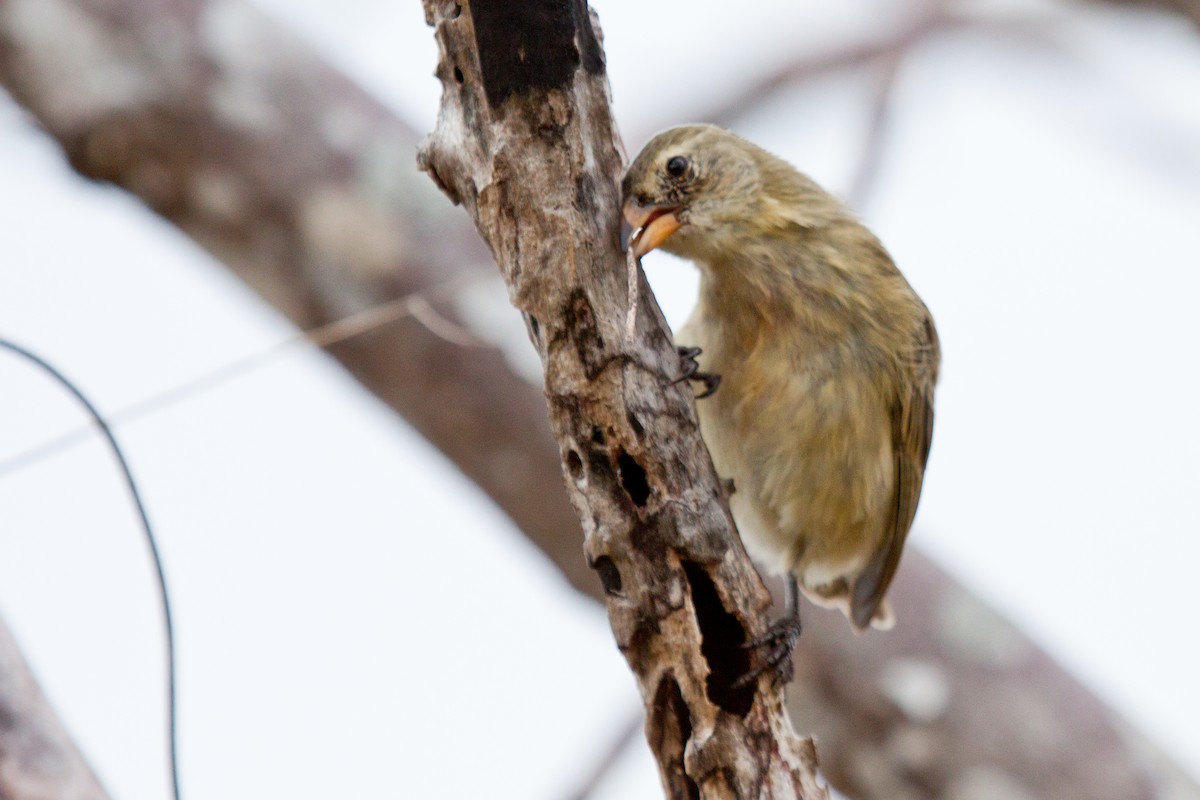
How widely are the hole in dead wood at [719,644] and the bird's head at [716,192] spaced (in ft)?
2.63

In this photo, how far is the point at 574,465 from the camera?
1.72m

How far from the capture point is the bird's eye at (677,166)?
2498 millimetres

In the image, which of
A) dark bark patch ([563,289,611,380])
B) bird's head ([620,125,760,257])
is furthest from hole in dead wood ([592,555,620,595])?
bird's head ([620,125,760,257])

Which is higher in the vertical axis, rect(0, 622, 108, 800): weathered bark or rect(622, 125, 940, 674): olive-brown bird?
rect(0, 622, 108, 800): weathered bark

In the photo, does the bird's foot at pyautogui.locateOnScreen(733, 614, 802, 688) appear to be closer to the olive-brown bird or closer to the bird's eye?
the olive-brown bird

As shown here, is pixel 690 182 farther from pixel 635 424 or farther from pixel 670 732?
pixel 670 732

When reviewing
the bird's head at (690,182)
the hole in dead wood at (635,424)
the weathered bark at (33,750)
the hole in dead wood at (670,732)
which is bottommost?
the hole in dead wood at (670,732)

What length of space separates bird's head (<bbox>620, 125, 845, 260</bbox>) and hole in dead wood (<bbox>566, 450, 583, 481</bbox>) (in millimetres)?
710

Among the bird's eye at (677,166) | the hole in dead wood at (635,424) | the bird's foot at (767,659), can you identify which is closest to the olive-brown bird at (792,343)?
the bird's eye at (677,166)

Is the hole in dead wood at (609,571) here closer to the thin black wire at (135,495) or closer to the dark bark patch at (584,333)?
the dark bark patch at (584,333)

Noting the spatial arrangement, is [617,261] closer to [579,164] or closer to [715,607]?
[579,164]

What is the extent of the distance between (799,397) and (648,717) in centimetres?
108

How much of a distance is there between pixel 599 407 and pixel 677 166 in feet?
3.13

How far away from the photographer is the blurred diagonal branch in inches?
132
